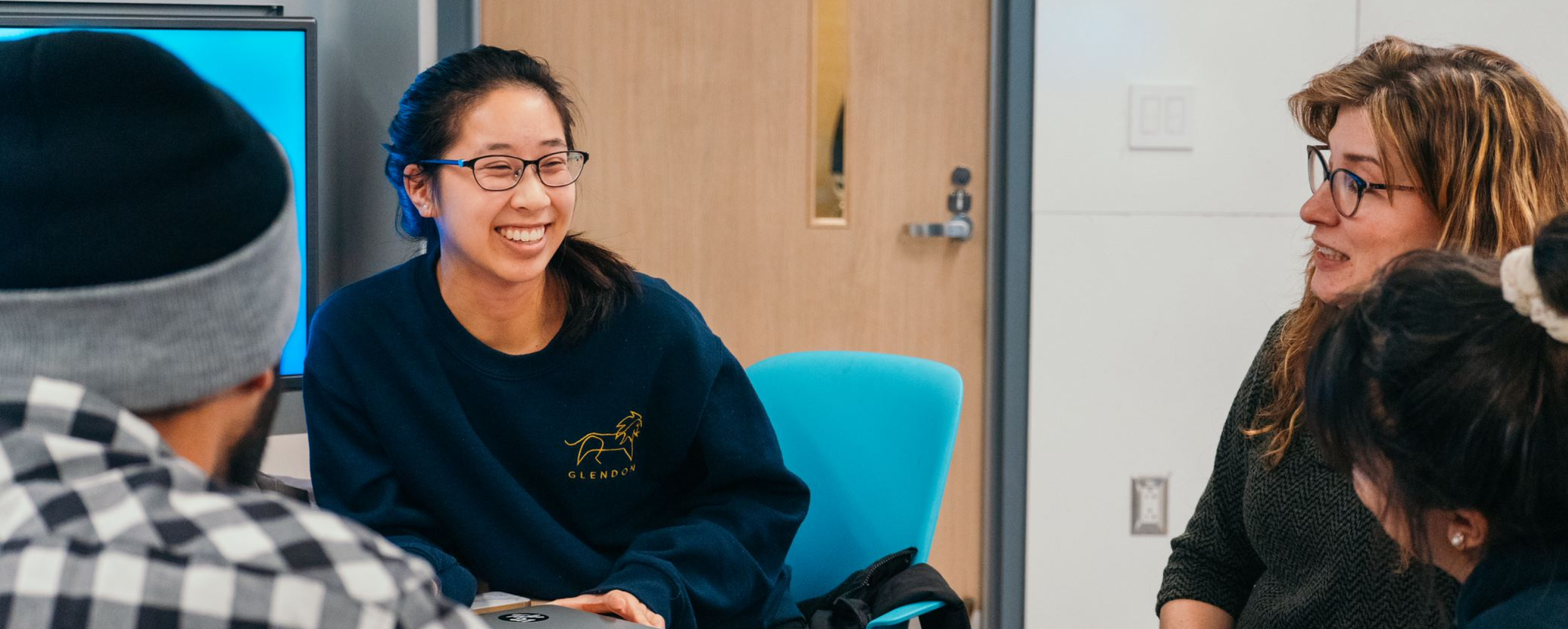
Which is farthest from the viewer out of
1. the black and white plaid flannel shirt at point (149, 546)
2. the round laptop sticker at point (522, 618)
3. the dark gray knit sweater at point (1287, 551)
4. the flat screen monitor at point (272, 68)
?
the flat screen monitor at point (272, 68)

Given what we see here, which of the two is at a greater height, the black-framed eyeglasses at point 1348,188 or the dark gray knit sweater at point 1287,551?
the black-framed eyeglasses at point 1348,188

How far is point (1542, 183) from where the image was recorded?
1.24 meters

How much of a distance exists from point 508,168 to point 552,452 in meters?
0.38

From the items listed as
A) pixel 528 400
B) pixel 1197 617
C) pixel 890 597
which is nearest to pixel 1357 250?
pixel 1197 617

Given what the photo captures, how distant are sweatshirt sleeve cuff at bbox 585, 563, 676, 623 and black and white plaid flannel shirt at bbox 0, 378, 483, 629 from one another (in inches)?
32.7

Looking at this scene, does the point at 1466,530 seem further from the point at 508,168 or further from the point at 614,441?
the point at 508,168

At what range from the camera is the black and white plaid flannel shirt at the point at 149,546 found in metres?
0.54

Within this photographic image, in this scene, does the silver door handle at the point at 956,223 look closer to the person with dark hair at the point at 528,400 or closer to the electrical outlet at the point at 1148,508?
the electrical outlet at the point at 1148,508

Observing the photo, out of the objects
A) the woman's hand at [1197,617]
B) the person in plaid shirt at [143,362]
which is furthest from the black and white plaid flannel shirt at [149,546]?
the woman's hand at [1197,617]

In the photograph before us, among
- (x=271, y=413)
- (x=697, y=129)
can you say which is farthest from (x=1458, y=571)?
(x=697, y=129)

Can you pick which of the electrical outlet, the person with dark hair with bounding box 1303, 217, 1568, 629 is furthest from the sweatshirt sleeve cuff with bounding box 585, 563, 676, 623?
the electrical outlet

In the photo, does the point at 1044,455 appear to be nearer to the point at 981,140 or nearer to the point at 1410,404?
the point at 981,140

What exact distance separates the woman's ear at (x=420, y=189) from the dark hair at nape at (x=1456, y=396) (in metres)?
1.16

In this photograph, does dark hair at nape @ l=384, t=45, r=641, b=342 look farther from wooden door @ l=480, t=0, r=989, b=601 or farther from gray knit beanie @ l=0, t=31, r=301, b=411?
wooden door @ l=480, t=0, r=989, b=601
